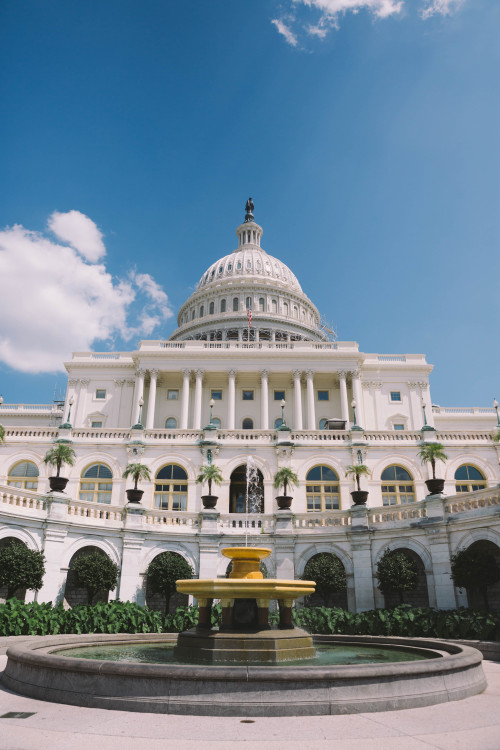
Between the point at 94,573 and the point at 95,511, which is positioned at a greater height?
the point at 95,511

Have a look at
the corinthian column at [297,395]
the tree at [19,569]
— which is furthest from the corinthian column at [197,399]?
the tree at [19,569]

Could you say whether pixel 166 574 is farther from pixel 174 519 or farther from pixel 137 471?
pixel 137 471

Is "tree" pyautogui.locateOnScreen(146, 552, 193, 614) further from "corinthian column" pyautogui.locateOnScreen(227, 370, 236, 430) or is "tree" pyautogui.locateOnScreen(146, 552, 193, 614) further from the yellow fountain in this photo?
"corinthian column" pyautogui.locateOnScreen(227, 370, 236, 430)

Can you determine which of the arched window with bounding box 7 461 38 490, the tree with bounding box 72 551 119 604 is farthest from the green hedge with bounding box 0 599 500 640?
the arched window with bounding box 7 461 38 490

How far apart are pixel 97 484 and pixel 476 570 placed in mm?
29044

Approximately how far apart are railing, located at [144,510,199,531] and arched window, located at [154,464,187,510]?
28.1 ft

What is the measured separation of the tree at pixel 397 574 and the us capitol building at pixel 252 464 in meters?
1.01

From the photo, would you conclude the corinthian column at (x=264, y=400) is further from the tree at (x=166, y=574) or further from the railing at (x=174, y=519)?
the tree at (x=166, y=574)

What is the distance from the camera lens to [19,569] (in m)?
25.3

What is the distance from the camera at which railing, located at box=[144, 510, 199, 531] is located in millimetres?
32844

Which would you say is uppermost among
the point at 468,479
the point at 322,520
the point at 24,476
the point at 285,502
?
the point at 24,476

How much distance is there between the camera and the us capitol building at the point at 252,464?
1139 inches

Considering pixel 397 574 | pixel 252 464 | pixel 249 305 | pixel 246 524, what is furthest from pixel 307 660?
pixel 249 305

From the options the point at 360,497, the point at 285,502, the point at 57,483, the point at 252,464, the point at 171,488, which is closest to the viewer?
the point at 57,483
